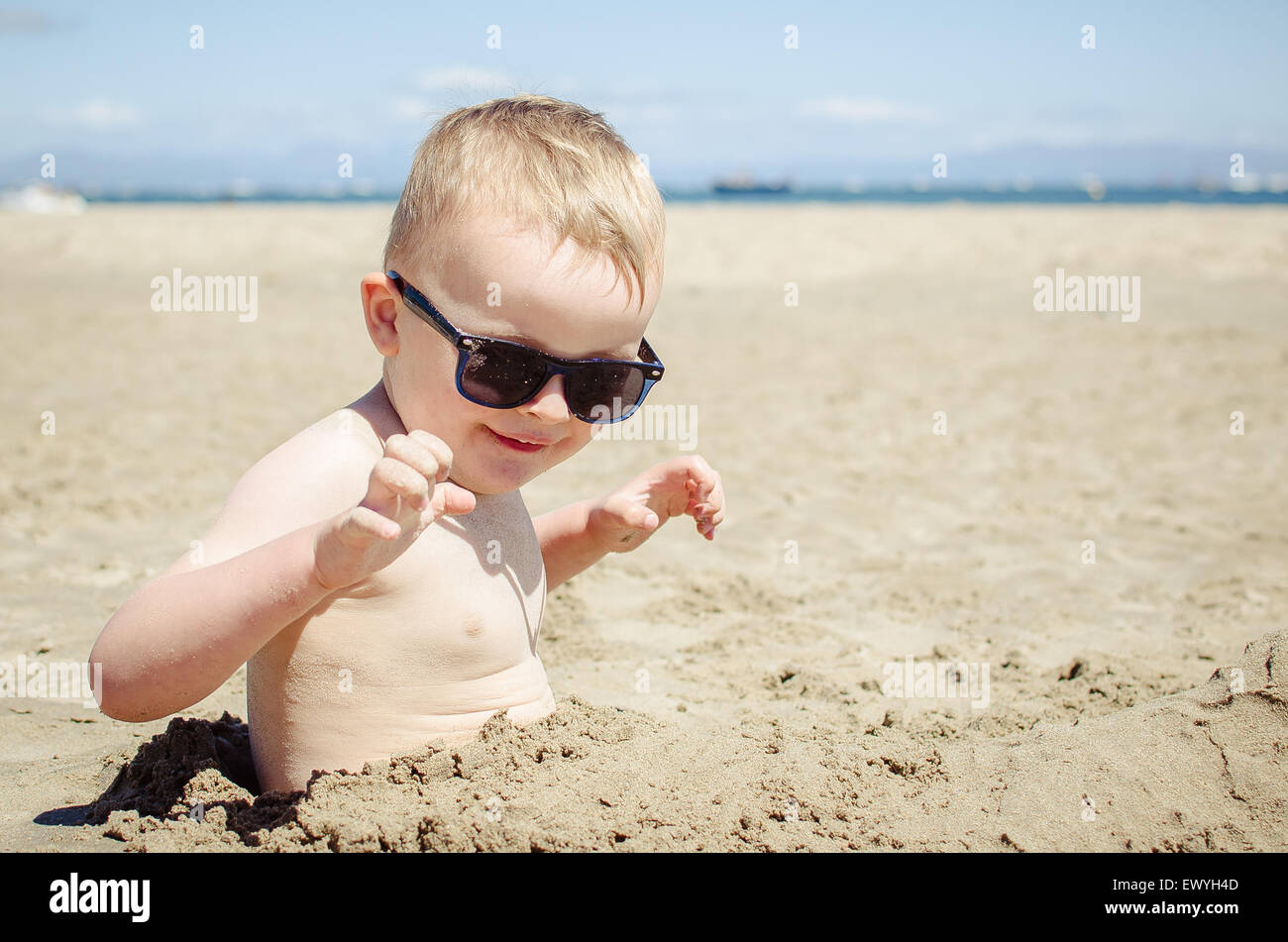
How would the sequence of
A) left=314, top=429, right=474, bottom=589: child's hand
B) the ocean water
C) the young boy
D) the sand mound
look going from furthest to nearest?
the ocean water → the sand mound → the young boy → left=314, top=429, right=474, bottom=589: child's hand

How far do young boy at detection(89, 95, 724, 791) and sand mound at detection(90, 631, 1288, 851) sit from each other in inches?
4.6

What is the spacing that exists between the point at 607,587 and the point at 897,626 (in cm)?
105

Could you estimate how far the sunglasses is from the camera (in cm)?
180

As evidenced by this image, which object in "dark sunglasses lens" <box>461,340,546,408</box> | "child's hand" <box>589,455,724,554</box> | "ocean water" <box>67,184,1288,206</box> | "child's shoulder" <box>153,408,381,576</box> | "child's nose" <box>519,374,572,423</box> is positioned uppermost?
"ocean water" <box>67,184,1288,206</box>

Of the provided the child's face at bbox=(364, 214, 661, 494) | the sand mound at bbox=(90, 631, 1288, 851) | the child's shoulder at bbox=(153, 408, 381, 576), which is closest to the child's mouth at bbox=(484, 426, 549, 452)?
the child's face at bbox=(364, 214, 661, 494)

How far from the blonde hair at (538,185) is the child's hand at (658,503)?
1.68 feet

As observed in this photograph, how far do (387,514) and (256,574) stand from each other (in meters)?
0.25

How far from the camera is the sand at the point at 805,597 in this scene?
1.90 meters

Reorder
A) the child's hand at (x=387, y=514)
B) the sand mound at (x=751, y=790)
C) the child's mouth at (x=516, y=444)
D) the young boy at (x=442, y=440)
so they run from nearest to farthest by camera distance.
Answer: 1. the child's hand at (x=387, y=514)
2. the young boy at (x=442, y=440)
3. the sand mound at (x=751, y=790)
4. the child's mouth at (x=516, y=444)

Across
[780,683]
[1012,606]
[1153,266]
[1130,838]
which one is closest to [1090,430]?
[1012,606]

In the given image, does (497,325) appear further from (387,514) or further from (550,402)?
(387,514)

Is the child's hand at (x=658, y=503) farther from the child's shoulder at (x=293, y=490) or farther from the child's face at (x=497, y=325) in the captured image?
the child's shoulder at (x=293, y=490)

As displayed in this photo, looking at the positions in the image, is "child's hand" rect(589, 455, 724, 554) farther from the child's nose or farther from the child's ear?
the child's ear

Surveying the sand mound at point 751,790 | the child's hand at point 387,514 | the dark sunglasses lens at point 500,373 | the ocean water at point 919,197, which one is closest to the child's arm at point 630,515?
the sand mound at point 751,790
